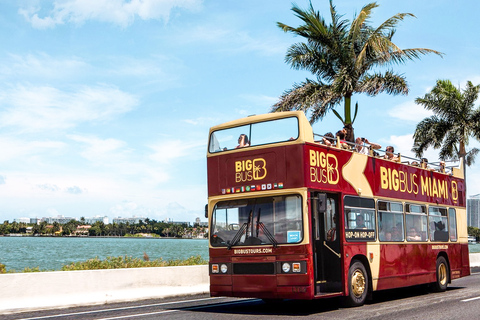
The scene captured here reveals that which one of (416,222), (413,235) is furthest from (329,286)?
(416,222)

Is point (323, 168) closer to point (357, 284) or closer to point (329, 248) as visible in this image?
point (329, 248)

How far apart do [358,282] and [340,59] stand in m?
15.1

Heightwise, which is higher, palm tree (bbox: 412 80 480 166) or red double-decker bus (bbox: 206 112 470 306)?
palm tree (bbox: 412 80 480 166)

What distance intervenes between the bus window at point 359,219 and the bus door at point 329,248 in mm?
307

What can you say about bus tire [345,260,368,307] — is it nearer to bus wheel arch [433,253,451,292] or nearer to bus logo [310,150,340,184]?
bus logo [310,150,340,184]

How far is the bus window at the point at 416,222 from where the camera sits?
15.3 m

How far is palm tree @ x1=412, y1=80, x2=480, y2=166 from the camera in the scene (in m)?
38.1

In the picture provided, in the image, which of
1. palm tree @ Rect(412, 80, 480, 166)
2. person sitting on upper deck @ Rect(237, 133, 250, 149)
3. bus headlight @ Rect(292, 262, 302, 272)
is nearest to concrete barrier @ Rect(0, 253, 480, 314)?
person sitting on upper deck @ Rect(237, 133, 250, 149)

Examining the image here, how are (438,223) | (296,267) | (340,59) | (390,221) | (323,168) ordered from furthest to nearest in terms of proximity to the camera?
1. (340,59)
2. (438,223)
3. (390,221)
4. (323,168)
5. (296,267)

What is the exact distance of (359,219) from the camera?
13.1 m

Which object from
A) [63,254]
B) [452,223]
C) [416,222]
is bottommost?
[63,254]

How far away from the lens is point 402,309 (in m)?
12.1

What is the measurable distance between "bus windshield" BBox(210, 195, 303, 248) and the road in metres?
1.49

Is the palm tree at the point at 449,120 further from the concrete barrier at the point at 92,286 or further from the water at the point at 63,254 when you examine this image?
the concrete barrier at the point at 92,286
